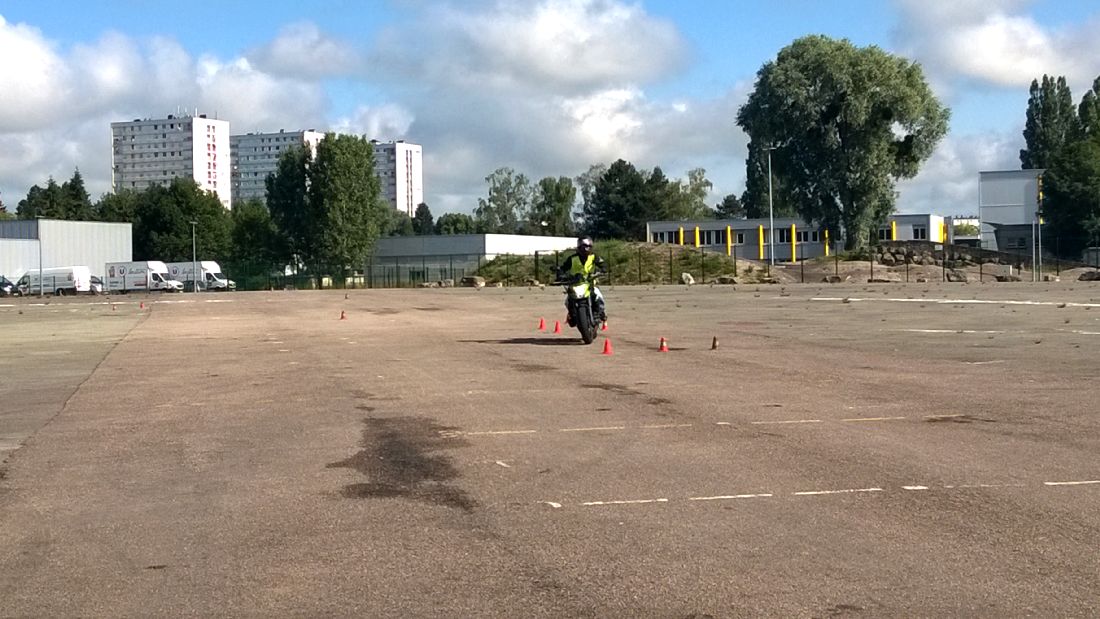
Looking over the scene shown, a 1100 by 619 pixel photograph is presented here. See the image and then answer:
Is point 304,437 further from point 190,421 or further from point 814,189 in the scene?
point 814,189

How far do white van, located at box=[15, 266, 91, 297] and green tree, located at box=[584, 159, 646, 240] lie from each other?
5755 cm

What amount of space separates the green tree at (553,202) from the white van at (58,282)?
75.4 m

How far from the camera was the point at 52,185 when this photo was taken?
151125mm

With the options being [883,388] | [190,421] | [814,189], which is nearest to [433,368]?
[190,421]

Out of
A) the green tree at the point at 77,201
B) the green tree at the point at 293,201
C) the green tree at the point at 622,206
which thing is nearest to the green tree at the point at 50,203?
the green tree at the point at 77,201

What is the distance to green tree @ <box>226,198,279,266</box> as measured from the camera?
112438 millimetres

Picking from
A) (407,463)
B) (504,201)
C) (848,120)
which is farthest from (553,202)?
(407,463)

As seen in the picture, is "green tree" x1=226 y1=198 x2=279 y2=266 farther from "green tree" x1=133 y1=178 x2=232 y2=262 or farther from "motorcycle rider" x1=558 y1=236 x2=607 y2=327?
"motorcycle rider" x1=558 y1=236 x2=607 y2=327

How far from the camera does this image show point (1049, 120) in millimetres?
111500

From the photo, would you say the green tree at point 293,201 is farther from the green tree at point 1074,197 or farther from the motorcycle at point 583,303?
the motorcycle at point 583,303

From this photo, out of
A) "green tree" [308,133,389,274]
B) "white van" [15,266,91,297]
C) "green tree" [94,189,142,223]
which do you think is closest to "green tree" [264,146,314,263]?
"green tree" [308,133,389,274]

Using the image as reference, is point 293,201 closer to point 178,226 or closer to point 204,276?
point 204,276

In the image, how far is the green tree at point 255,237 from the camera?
112 meters

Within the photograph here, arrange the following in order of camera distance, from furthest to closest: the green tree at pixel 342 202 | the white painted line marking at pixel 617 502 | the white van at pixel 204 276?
the green tree at pixel 342 202, the white van at pixel 204 276, the white painted line marking at pixel 617 502
